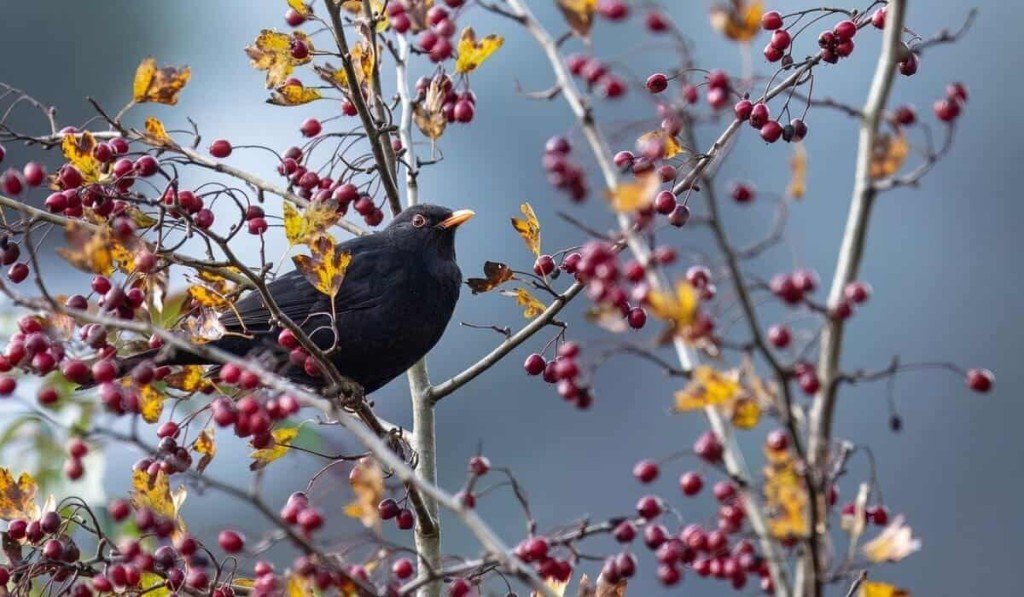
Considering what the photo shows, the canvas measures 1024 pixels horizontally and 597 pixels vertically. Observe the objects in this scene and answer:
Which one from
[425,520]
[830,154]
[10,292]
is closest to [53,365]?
[10,292]

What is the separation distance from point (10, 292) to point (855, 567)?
50.8 inches

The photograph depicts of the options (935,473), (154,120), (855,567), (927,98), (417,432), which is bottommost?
(855,567)

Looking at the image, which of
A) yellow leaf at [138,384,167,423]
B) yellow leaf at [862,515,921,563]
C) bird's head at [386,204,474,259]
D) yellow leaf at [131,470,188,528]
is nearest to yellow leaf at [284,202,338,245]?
yellow leaf at [138,384,167,423]

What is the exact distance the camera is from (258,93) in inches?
447

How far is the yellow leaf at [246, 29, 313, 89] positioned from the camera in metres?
3.32

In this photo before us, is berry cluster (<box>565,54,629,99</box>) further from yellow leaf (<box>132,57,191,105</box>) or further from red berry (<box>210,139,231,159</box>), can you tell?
red berry (<box>210,139,231,159</box>)

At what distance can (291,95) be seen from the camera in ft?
11.2

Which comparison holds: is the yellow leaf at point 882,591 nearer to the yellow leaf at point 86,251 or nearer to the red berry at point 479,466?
the red berry at point 479,466

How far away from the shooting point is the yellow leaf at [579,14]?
1852mm

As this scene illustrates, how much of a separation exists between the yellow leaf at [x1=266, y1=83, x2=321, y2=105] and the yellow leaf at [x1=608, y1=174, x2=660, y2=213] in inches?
78.1

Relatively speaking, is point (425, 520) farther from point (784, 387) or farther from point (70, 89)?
point (70, 89)

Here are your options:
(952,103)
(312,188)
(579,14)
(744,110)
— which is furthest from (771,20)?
(579,14)

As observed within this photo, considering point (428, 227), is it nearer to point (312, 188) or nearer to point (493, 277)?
point (312, 188)

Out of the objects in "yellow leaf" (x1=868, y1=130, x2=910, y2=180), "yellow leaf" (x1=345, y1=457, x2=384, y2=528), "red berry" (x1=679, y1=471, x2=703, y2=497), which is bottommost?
"yellow leaf" (x1=345, y1=457, x2=384, y2=528)
